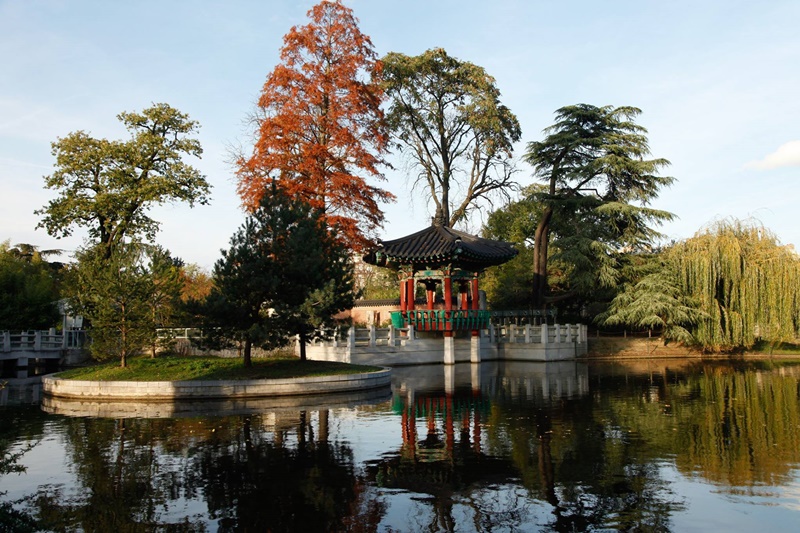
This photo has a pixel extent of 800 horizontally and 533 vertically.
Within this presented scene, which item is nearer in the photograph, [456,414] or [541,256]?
[456,414]

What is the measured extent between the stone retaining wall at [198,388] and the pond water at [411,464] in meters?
0.94

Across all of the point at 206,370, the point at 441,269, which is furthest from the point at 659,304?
the point at 206,370

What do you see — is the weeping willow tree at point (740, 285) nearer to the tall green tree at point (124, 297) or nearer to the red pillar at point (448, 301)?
the red pillar at point (448, 301)

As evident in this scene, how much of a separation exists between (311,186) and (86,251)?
9349mm

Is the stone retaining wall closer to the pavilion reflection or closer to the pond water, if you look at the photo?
the pond water

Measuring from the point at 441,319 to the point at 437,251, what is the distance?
3.01m

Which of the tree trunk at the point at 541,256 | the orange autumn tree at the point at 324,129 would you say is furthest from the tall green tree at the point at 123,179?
the tree trunk at the point at 541,256

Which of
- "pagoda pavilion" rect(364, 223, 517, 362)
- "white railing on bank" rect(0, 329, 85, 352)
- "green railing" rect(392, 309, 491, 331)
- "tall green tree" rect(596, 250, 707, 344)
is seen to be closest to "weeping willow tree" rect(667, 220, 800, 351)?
"tall green tree" rect(596, 250, 707, 344)

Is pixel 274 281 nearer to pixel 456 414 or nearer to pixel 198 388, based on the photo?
pixel 198 388

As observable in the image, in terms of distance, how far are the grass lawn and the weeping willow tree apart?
18165mm

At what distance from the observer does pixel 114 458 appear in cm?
→ 973

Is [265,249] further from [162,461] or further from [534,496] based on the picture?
[534,496]

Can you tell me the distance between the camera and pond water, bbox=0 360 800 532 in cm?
669

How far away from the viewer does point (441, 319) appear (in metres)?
26.5
